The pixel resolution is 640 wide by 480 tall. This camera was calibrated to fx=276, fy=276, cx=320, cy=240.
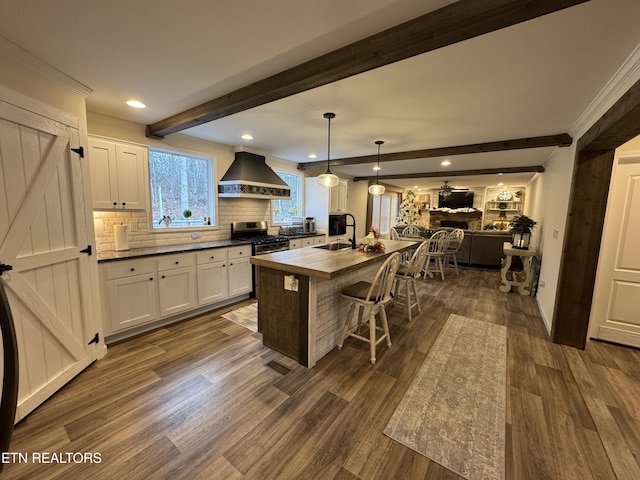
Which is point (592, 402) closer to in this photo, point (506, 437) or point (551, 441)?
point (551, 441)

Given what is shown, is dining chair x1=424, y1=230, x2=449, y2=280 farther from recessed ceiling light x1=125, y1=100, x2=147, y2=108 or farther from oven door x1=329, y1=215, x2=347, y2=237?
recessed ceiling light x1=125, y1=100, x2=147, y2=108

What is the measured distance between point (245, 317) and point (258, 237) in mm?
1568

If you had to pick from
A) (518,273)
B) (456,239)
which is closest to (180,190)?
(456,239)

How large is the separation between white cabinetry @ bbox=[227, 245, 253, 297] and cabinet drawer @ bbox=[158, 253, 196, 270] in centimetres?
55

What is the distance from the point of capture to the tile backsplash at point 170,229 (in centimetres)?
320

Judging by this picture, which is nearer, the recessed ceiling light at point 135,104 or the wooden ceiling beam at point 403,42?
the wooden ceiling beam at point 403,42

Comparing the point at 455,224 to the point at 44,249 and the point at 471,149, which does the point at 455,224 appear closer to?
the point at 471,149

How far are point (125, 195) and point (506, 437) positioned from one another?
4.10m

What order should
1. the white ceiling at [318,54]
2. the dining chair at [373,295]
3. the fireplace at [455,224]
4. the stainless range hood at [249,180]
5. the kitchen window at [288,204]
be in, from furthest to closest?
the fireplace at [455,224]
the kitchen window at [288,204]
the stainless range hood at [249,180]
the dining chair at [373,295]
the white ceiling at [318,54]

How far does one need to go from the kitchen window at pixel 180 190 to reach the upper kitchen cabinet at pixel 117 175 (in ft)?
1.09

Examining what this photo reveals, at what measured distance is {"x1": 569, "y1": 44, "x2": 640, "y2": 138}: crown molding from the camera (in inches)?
70.8

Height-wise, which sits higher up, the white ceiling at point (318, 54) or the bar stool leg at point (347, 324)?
the white ceiling at point (318, 54)
